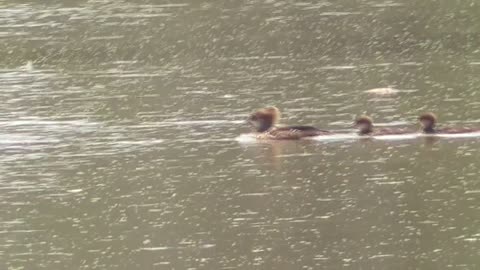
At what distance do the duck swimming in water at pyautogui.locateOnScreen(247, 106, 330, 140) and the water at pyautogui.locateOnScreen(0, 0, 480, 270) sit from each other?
0.43 ft

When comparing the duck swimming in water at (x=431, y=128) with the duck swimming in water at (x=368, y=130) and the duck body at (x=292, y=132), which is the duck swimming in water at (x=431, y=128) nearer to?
the duck swimming in water at (x=368, y=130)

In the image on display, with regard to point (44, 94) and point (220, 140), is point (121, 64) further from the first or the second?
point (220, 140)

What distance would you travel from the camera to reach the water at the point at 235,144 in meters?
8.62

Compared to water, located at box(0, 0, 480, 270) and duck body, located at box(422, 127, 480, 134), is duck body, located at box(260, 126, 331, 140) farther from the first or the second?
duck body, located at box(422, 127, 480, 134)

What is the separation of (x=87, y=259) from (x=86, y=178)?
2032 millimetres

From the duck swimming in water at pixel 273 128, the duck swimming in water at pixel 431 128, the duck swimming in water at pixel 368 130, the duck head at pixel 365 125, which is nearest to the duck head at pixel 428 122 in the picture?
the duck swimming in water at pixel 431 128

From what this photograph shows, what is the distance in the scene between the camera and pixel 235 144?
11328 millimetres

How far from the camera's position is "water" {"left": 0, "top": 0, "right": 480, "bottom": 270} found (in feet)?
28.3

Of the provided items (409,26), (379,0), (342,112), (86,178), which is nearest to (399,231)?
(86,178)

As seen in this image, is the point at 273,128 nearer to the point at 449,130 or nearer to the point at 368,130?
the point at 368,130

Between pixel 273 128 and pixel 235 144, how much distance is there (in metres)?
0.44

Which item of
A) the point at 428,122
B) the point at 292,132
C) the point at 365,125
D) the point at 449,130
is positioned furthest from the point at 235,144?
the point at 449,130

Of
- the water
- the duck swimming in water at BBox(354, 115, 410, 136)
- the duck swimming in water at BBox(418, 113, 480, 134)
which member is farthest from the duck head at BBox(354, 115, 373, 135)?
the duck swimming in water at BBox(418, 113, 480, 134)

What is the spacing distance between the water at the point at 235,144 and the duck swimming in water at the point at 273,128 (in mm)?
132
